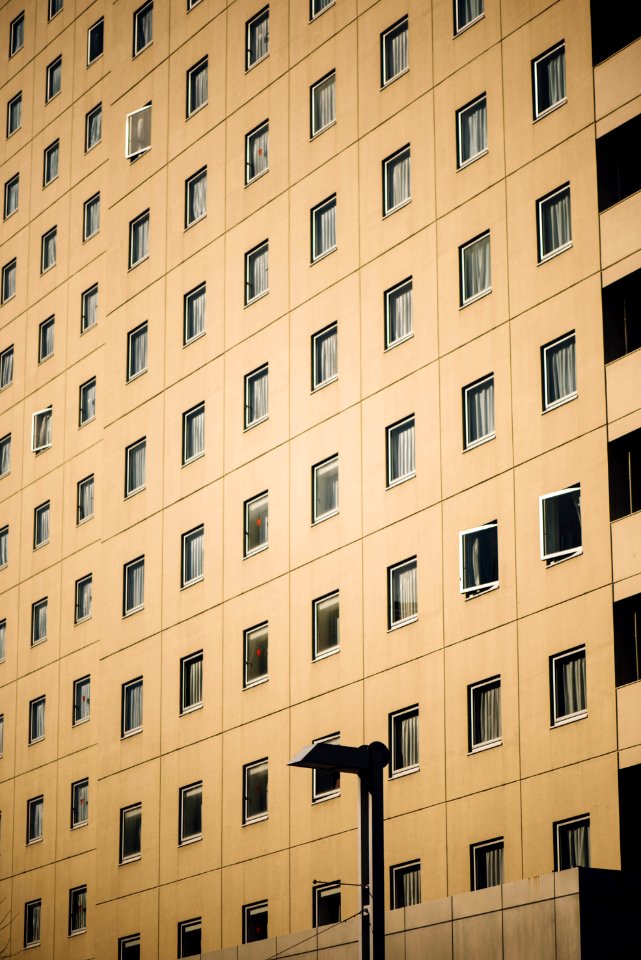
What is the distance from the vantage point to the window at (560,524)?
38.5m

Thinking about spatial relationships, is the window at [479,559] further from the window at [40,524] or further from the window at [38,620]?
the window at [40,524]

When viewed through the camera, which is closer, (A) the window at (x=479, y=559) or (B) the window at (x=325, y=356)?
(A) the window at (x=479, y=559)

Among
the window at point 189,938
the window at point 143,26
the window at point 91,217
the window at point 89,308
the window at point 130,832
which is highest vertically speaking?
the window at point 143,26

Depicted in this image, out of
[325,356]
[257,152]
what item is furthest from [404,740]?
[257,152]

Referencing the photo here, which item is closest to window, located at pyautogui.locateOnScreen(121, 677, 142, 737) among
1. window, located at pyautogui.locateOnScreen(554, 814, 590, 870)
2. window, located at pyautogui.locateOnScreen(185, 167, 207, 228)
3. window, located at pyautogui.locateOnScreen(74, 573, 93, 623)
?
window, located at pyautogui.locateOnScreen(74, 573, 93, 623)

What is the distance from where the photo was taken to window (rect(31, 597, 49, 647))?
199ft

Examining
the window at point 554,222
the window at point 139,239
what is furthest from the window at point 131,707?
the window at point 554,222

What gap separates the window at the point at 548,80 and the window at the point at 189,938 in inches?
876

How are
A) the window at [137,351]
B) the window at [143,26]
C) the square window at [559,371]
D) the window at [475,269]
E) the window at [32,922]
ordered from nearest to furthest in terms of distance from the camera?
the square window at [559,371], the window at [475,269], the window at [137,351], the window at [32,922], the window at [143,26]

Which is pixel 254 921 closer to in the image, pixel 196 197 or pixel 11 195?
pixel 196 197

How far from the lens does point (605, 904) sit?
33.4 meters

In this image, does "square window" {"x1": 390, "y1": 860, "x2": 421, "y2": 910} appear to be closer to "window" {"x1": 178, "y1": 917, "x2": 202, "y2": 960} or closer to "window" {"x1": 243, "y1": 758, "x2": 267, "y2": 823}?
"window" {"x1": 243, "y1": 758, "x2": 267, "y2": 823}

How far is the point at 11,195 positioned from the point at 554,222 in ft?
105

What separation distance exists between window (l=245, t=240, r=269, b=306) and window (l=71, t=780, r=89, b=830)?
1632 centimetres
